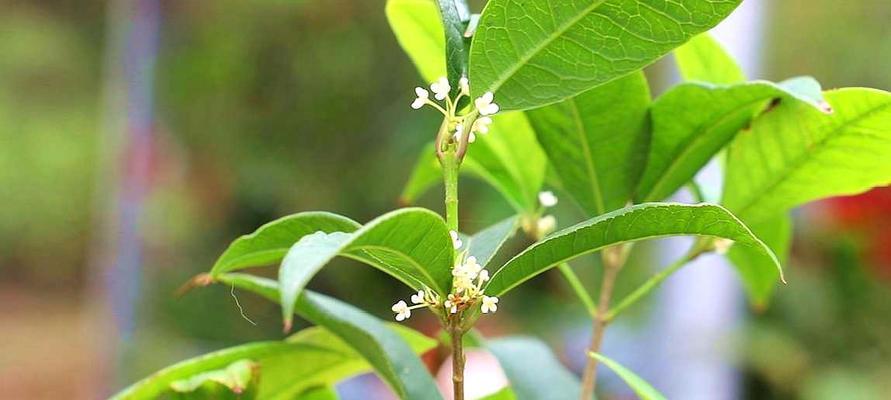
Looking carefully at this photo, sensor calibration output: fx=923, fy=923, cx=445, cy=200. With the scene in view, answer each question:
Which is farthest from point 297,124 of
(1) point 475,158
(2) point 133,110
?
(1) point 475,158

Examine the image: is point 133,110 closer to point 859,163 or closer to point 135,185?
point 135,185

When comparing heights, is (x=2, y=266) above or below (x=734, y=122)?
below

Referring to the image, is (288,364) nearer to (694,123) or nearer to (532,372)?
(532,372)

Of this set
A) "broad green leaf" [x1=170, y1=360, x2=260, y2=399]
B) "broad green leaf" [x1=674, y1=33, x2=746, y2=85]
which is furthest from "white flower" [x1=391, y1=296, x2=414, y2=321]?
"broad green leaf" [x1=674, y1=33, x2=746, y2=85]

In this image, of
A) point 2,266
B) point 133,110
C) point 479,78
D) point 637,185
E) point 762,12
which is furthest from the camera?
point 2,266

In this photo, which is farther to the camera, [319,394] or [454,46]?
[319,394]

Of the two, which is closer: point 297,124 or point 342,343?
point 342,343

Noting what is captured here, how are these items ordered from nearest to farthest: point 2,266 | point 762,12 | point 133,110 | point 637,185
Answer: point 637,185 → point 762,12 → point 133,110 → point 2,266

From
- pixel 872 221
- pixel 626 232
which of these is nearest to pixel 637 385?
pixel 626 232
